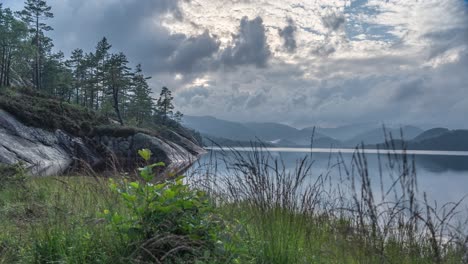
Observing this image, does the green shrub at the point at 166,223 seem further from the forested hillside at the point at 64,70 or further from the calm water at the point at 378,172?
the forested hillside at the point at 64,70

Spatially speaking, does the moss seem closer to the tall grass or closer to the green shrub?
the tall grass

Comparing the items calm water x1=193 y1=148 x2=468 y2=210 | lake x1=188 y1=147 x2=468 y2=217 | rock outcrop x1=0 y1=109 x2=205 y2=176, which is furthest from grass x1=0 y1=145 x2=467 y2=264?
rock outcrop x1=0 y1=109 x2=205 y2=176

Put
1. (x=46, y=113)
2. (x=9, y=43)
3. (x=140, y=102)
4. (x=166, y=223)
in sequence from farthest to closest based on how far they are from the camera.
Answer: (x=140, y=102)
(x=9, y=43)
(x=46, y=113)
(x=166, y=223)

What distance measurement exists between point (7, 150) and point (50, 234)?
24768mm

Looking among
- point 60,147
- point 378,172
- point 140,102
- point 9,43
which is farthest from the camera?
point 140,102

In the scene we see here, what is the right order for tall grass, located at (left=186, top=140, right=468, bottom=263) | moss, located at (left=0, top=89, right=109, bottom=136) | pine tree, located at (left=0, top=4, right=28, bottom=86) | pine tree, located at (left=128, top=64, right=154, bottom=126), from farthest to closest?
pine tree, located at (left=128, top=64, right=154, bottom=126), pine tree, located at (left=0, top=4, right=28, bottom=86), moss, located at (left=0, top=89, right=109, bottom=136), tall grass, located at (left=186, top=140, right=468, bottom=263)

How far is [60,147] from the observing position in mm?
32562

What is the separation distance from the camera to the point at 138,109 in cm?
6888

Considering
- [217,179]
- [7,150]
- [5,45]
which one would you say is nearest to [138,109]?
[5,45]

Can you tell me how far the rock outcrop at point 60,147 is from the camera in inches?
989

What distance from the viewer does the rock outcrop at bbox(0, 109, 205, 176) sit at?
82.4 feet

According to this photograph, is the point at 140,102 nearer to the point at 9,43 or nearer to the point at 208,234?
the point at 9,43

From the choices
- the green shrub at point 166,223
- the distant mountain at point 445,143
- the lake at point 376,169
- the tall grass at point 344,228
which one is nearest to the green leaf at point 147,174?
the green shrub at point 166,223

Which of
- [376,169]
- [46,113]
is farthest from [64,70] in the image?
[376,169]
